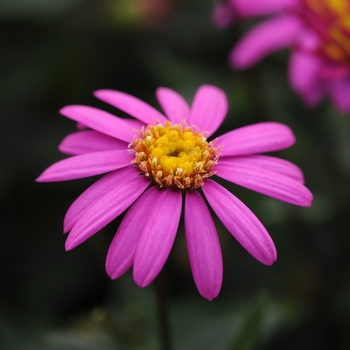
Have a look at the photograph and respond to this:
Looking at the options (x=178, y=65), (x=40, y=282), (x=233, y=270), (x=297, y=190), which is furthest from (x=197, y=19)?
(x=297, y=190)

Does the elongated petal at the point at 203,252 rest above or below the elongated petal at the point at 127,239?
below

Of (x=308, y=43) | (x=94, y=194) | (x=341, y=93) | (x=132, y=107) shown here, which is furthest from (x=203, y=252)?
(x=308, y=43)

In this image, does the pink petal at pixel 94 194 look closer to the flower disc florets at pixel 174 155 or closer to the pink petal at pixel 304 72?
the flower disc florets at pixel 174 155

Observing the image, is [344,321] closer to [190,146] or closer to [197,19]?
[190,146]

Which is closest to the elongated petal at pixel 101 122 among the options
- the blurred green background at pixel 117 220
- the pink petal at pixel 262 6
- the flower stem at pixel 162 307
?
the flower stem at pixel 162 307

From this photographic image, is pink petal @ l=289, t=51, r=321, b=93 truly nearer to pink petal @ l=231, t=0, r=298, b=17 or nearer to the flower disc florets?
pink petal @ l=231, t=0, r=298, b=17

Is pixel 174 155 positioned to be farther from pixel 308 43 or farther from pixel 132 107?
pixel 308 43
